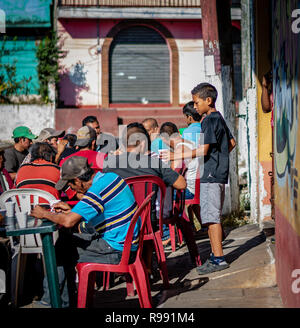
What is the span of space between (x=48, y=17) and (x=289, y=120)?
1474 cm

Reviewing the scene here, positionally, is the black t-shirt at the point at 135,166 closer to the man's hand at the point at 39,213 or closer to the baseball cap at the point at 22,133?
the man's hand at the point at 39,213

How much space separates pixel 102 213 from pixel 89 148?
264 cm

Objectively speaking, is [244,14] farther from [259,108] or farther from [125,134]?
[125,134]

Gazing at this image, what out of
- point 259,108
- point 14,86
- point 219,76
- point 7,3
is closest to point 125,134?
point 259,108

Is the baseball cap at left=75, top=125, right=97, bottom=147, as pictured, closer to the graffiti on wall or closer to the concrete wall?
the graffiti on wall

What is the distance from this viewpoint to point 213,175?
5.53m

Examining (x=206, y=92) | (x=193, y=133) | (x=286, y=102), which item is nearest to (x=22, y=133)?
(x=193, y=133)

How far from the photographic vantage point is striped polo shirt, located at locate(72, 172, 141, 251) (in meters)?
4.07

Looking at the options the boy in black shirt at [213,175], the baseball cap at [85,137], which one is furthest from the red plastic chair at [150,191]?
the baseball cap at [85,137]

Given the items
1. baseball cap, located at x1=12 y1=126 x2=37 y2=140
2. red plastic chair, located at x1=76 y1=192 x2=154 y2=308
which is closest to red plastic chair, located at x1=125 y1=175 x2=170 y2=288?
red plastic chair, located at x1=76 y1=192 x2=154 y2=308

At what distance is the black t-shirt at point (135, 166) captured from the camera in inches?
198

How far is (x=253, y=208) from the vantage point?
8.20m

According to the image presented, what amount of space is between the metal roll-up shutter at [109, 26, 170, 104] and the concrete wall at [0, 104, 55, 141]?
2.75m

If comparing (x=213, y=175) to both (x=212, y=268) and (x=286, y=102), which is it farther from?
Answer: (x=286, y=102)
